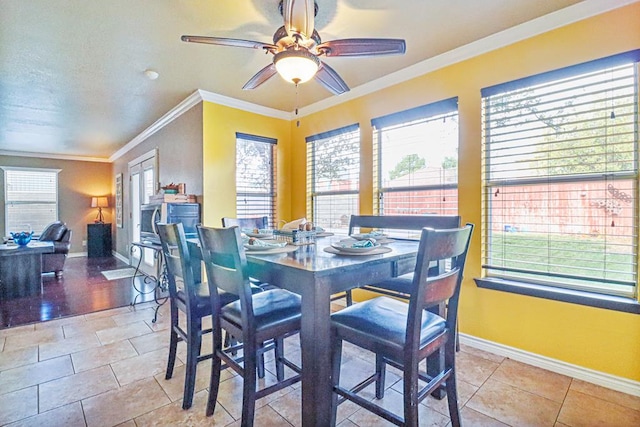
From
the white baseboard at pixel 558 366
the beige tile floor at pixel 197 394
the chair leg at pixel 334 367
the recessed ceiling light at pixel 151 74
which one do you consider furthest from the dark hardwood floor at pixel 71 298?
the white baseboard at pixel 558 366

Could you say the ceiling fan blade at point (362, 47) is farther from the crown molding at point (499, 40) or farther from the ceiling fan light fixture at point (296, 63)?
the crown molding at point (499, 40)

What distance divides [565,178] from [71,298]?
519cm

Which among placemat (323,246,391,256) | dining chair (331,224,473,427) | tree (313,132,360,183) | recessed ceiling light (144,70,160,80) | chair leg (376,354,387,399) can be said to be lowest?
chair leg (376,354,387,399)

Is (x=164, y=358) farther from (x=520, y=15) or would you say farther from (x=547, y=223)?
(x=520, y=15)

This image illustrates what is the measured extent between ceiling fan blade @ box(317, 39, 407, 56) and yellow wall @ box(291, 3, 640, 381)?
1.02m

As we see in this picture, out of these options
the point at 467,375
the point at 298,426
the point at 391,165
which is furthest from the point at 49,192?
the point at 467,375

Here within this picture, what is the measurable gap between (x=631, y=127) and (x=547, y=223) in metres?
0.73

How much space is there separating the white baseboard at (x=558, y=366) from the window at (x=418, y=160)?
108cm

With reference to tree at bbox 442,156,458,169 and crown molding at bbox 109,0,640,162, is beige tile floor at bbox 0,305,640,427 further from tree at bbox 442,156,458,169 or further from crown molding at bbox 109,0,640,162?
crown molding at bbox 109,0,640,162

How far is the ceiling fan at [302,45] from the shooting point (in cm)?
183

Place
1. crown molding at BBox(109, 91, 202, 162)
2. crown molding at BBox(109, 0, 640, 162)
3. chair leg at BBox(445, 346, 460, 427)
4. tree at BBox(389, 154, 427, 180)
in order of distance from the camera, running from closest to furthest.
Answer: chair leg at BBox(445, 346, 460, 427)
crown molding at BBox(109, 0, 640, 162)
tree at BBox(389, 154, 427, 180)
crown molding at BBox(109, 91, 202, 162)

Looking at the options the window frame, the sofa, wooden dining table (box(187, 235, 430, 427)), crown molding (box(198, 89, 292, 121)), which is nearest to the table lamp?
the window frame

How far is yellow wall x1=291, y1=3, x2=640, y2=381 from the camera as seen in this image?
198 cm

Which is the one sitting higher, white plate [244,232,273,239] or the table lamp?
the table lamp
